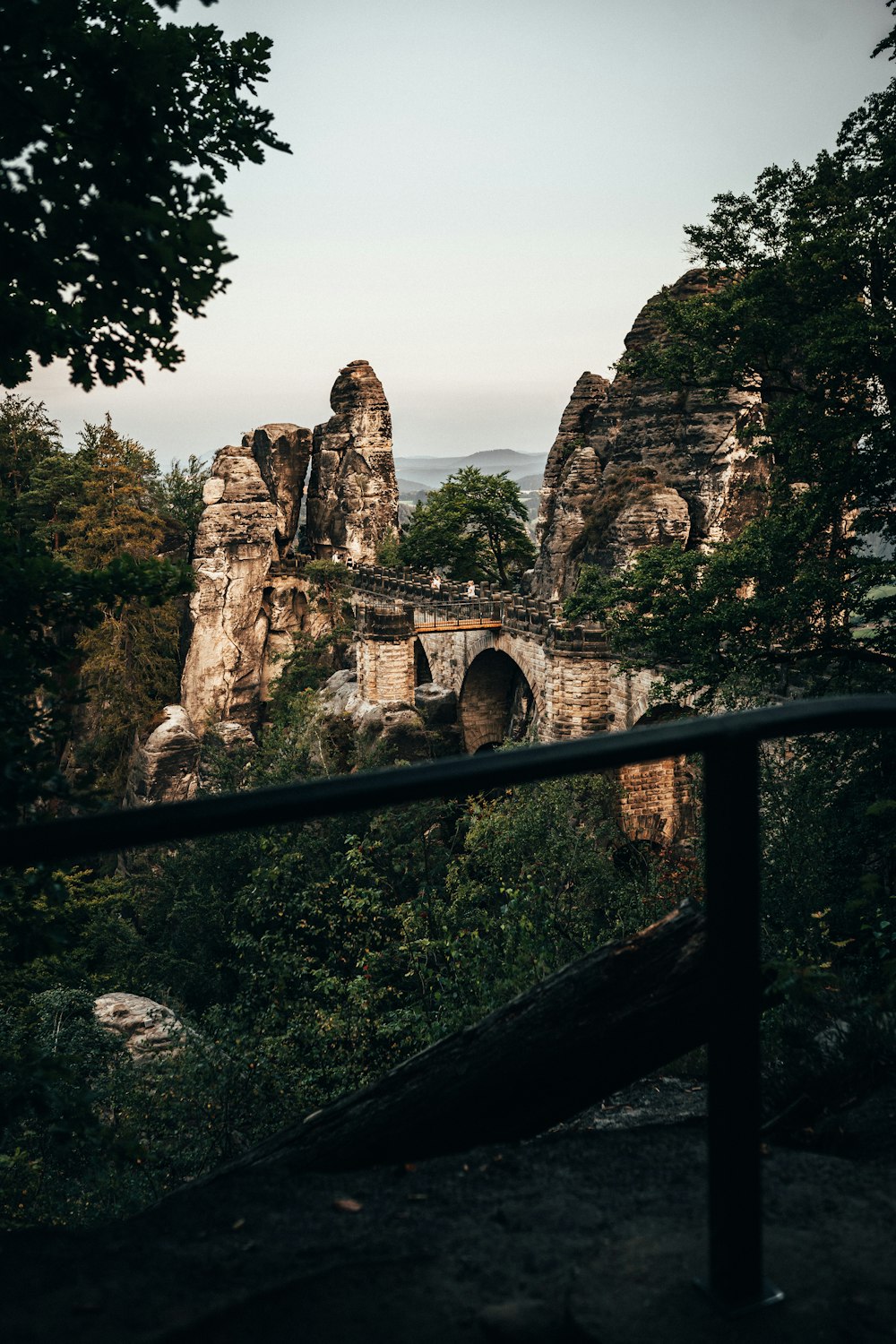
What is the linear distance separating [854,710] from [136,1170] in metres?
9.88

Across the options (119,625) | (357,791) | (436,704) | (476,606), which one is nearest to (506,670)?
(476,606)

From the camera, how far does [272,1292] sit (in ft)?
3.99

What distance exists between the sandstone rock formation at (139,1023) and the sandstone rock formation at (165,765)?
1417 cm

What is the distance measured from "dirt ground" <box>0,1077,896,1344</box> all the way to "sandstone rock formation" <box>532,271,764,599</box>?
73.6 ft

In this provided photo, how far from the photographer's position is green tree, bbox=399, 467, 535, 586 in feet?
128

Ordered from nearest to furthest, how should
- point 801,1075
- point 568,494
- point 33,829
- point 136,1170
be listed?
point 33,829 → point 801,1075 → point 136,1170 → point 568,494

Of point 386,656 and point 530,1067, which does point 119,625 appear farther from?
point 530,1067

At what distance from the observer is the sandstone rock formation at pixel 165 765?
27.8 m

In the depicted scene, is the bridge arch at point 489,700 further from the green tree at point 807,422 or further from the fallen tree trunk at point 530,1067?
the fallen tree trunk at point 530,1067

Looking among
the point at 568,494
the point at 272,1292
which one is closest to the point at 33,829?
the point at 272,1292

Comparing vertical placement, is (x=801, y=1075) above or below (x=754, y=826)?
below

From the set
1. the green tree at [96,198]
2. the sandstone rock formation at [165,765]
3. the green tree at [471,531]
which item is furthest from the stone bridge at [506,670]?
the green tree at [96,198]

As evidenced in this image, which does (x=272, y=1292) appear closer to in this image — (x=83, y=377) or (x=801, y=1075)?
(x=801, y=1075)

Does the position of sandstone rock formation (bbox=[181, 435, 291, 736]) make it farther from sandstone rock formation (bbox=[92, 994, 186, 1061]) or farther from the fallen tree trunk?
the fallen tree trunk
